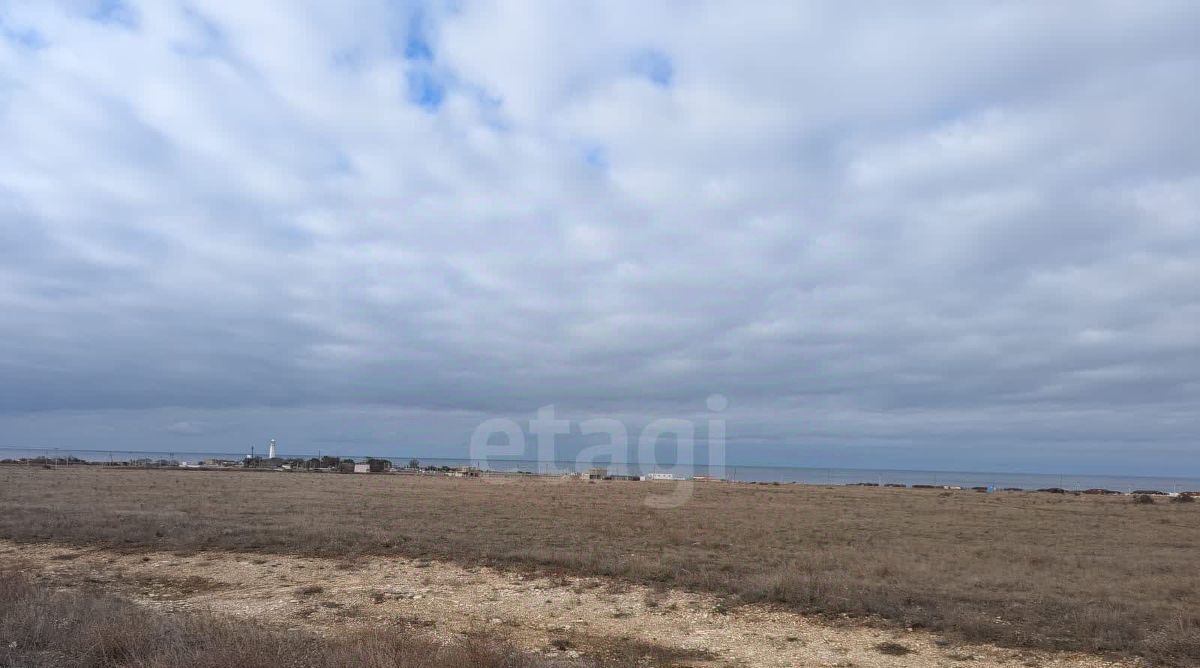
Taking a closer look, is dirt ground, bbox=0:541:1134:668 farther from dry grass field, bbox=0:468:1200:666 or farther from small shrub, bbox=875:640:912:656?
dry grass field, bbox=0:468:1200:666

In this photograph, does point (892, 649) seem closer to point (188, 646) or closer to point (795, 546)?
point (188, 646)

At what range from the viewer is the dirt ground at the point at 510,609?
10359 mm

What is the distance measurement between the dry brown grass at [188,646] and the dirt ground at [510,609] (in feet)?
6.45

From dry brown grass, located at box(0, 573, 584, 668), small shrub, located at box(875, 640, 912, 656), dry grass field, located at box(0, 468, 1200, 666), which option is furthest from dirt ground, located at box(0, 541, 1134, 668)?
dry brown grass, located at box(0, 573, 584, 668)

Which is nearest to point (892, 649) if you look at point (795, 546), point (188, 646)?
point (188, 646)

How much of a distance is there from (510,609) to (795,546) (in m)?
10.5

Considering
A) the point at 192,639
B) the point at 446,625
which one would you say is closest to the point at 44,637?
the point at 192,639

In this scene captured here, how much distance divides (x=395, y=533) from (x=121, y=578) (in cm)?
708

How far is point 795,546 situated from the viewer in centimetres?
2089

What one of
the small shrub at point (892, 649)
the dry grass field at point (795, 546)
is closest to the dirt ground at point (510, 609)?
the small shrub at point (892, 649)

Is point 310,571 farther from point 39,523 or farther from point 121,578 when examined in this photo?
point 39,523

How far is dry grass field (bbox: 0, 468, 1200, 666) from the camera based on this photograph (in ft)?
40.6

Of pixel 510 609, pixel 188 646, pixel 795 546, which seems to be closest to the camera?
pixel 188 646

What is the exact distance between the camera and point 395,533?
68.2 feet
